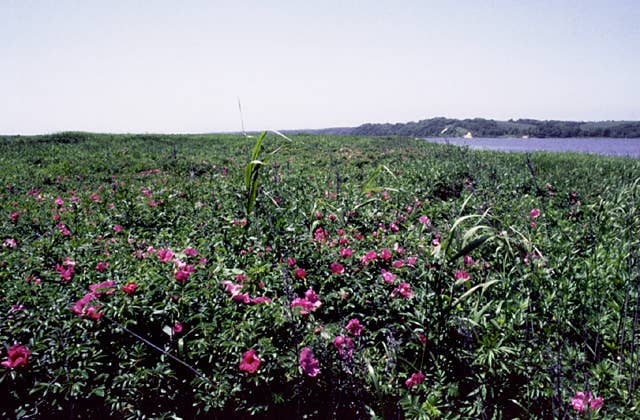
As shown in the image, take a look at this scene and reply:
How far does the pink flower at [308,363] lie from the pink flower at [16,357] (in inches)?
47.3

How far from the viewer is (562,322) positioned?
87.1 inches

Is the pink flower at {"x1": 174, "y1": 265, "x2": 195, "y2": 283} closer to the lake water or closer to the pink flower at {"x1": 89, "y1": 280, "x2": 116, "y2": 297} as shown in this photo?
the pink flower at {"x1": 89, "y1": 280, "x2": 116, "y2": 297}

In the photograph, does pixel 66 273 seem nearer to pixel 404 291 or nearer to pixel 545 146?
pixel 404 291

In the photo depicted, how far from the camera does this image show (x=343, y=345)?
186 centimetres

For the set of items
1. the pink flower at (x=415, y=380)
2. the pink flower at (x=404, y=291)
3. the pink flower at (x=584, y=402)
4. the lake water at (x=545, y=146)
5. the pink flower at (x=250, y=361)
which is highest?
the lake water at (x=545, y=146)

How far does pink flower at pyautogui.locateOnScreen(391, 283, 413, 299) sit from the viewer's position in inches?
92.6

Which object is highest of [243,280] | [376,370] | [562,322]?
[243,280]

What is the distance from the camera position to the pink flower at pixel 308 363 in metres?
1.72

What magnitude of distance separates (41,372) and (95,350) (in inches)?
8.8

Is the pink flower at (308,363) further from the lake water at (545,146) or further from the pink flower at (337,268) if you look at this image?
the lake water at (545,146)

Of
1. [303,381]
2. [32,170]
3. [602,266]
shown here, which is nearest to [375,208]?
[602,266]

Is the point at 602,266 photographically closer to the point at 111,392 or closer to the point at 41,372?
the point at 111,392

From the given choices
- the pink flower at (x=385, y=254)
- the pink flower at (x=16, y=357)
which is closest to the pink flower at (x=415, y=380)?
the pink flower at (x=385, y=254)

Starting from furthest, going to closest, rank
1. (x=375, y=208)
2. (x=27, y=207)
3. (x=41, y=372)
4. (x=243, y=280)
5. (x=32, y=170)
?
(x=32, y=170)
(x=27, y=207)
(x=375, y=208)
(x=243, y=280)
(x=41, y=372)
